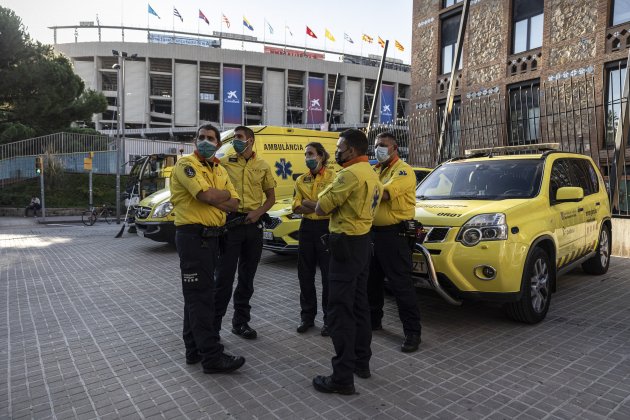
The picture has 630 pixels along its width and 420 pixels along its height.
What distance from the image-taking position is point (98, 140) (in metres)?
26.4

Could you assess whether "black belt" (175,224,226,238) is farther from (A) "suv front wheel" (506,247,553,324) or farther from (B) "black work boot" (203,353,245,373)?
(A) "suv front wheel" (506,247,553,324)

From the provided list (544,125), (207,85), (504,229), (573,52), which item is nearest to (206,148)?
(504,229)

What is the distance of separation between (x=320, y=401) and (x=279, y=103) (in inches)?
2545

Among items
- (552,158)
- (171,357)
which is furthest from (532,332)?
(171,357)

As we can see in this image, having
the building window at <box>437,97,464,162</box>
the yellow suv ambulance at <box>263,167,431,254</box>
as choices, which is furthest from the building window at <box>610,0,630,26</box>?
the yellow suv ambulance at <box>263,167,431,254</box>

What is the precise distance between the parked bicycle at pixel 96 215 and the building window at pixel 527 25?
57.3 feet

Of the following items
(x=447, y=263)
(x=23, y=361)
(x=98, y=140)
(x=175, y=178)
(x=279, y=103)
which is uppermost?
(x=279, y=103)

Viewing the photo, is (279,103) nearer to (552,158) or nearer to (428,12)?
(428,12)

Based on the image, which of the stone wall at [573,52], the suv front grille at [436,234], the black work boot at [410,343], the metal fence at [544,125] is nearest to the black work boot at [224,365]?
the black work boot at [410,343]

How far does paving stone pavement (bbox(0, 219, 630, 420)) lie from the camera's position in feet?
9.87

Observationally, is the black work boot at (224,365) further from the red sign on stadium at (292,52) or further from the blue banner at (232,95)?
the red sign on stadium at (292,52)

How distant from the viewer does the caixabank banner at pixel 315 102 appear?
6606 centimetres

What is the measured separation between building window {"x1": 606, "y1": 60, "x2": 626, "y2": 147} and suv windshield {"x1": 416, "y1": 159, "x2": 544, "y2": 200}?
331 inches

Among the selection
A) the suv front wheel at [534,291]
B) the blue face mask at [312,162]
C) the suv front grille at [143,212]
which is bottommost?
the suv front wheel at [534,291]
